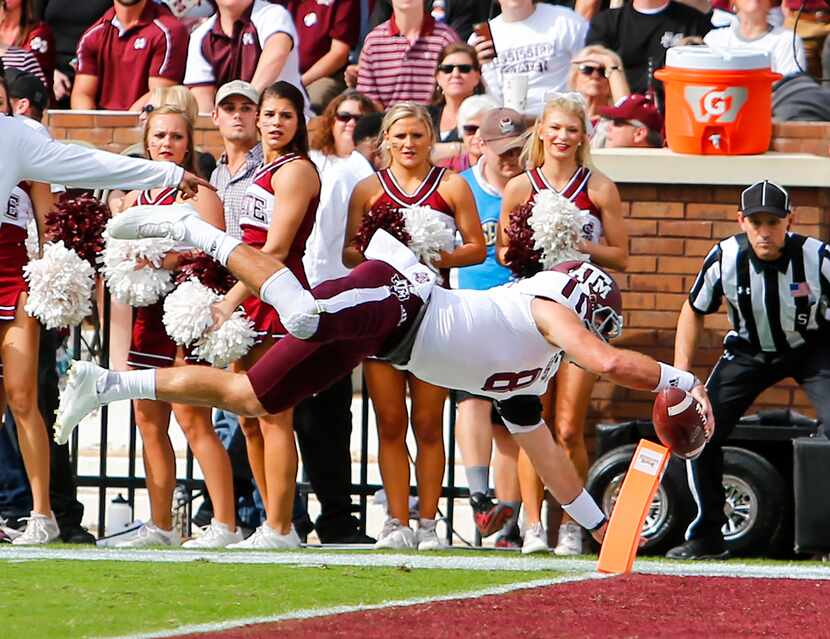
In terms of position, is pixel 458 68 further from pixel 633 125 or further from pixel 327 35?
pixel 327 35

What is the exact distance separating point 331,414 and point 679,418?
115 inches

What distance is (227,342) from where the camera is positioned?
28.1 feet

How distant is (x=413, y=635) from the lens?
575 centimetres

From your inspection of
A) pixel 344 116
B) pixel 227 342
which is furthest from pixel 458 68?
pixel 227 342

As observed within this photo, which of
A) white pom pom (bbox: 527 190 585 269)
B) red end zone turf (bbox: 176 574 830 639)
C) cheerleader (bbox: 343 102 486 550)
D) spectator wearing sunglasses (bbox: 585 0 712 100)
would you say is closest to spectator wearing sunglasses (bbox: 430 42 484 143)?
spectator wearing sunglasses (bbox: 585 0 712 100)

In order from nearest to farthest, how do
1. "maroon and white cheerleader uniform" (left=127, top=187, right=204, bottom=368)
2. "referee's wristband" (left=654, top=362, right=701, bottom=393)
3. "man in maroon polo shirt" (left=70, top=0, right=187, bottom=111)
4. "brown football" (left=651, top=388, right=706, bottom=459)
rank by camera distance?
"brown football" (left=651, top=388, right=706, bottom=459) < "referee's wristband" (left=654, top=362, right=701, bottom=393) < "maroon and white cheerleader uniform" (left=127, top=187, right=204, bottom=368) < "man in maroon polo shirt" (left=70, top=0, right=187, bottom=111)

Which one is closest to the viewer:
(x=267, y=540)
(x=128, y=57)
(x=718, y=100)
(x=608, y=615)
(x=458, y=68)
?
(x=608, y=615)

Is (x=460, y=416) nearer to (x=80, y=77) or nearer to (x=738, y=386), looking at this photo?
(x=738, y=386)

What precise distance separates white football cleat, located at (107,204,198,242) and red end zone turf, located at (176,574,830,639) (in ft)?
7.12

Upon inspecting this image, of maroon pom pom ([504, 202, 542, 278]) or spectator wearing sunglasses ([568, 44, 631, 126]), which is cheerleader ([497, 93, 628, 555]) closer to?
maroon pom pom ([504, 202, 542, 278])

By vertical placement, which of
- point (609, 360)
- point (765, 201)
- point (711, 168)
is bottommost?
point (609, 360)

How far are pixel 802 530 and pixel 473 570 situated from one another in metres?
1.93

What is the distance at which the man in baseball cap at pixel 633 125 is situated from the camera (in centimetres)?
1070

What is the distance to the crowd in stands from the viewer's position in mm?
8930
